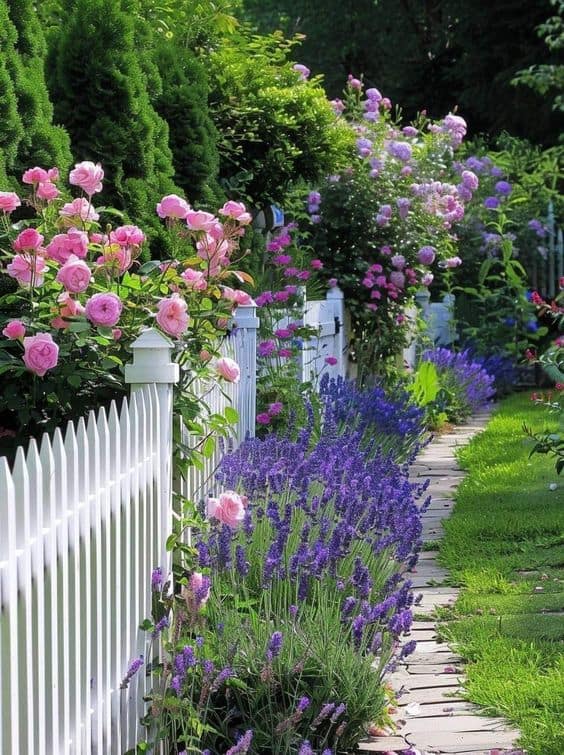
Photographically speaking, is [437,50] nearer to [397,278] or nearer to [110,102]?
[397,278]

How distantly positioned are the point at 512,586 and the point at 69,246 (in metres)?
2.65

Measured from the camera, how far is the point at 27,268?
3826mm

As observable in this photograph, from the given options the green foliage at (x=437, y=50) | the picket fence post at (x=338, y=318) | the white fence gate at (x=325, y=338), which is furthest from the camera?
the green foliage at (x=437, y=50)

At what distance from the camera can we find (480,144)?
16062 millimetres

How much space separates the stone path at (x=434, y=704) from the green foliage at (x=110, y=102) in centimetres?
218

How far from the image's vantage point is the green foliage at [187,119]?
22.0 ft

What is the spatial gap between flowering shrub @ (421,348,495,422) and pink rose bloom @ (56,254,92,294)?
7.26 metres

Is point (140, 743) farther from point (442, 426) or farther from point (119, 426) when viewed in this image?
point (442, 426)

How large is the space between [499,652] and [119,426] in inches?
79.0

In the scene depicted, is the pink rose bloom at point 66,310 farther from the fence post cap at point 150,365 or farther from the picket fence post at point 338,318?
the picket fence post at point 338,318

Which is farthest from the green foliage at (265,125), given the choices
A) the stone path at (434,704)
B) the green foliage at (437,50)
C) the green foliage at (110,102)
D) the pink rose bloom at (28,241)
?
the green foliage at (437,50)

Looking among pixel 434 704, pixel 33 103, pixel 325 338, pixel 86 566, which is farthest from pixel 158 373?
pixel 325 338

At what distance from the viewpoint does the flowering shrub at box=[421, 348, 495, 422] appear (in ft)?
35.9

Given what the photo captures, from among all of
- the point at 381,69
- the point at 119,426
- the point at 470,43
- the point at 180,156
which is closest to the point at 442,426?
the point at 180,156
